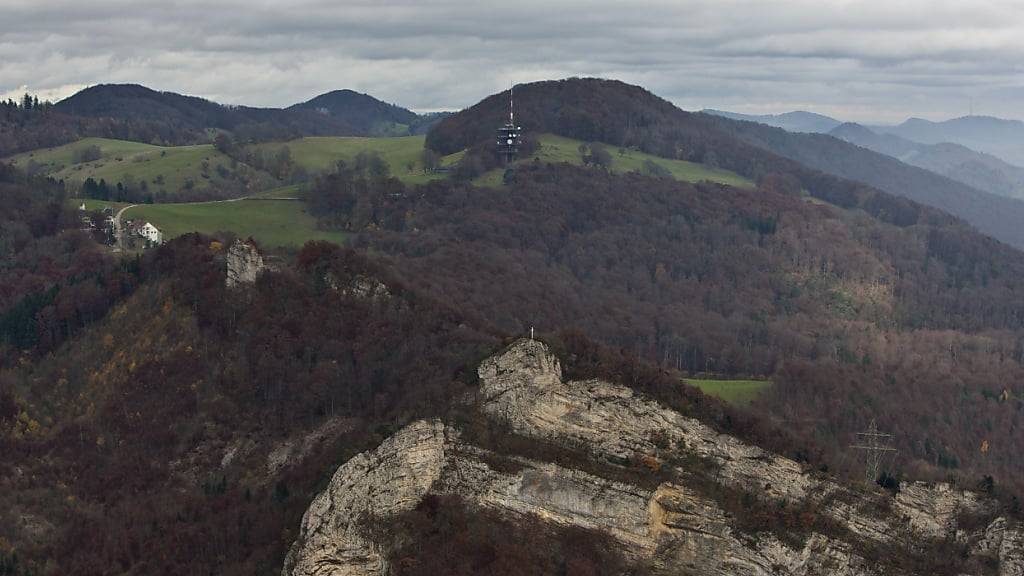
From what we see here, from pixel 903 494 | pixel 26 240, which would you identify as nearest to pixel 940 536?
pixel 903 494

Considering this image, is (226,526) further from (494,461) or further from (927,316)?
(927,316)

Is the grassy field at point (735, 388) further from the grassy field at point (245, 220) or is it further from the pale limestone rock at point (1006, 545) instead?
the grassy field at point (245, 220)

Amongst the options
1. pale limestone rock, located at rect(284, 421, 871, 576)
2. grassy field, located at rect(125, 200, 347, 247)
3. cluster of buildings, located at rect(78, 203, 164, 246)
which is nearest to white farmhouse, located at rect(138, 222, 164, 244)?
cluster of buildings, located at rect(78, 203, 164, 246)

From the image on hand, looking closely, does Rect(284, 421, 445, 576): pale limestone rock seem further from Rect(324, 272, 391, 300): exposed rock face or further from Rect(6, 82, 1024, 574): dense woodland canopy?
Rect(324, 272, 391, 300): exposed rock face

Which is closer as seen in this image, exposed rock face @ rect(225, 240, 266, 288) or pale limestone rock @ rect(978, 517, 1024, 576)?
pale limestone rock @ rect(978, 517, 1024, 576)

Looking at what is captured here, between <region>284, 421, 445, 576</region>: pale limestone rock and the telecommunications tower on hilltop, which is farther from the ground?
the telecommunications tower on hilltop

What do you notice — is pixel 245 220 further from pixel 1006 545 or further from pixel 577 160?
pixel 1006 545
